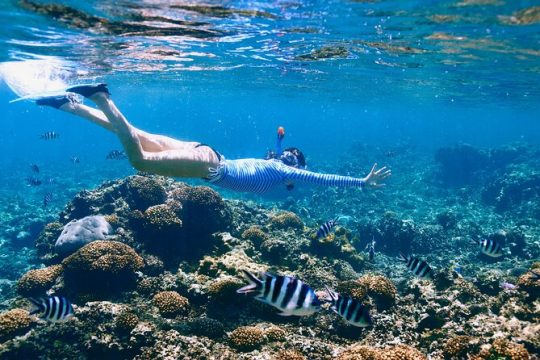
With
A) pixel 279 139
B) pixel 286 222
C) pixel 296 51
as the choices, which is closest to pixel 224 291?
pixel 279 139

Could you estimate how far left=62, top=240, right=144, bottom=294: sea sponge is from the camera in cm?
834

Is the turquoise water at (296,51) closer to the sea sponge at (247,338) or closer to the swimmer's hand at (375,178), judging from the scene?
the swimmer's hand at (375,178)

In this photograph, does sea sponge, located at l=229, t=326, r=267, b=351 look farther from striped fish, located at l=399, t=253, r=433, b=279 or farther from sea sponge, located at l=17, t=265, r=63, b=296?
sea sponge, located at l=17, t=265, r=63, b=296

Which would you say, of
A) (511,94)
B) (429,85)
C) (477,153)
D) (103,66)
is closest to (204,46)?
(103,66)

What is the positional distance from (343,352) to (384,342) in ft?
3.82

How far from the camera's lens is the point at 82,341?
22.0ft

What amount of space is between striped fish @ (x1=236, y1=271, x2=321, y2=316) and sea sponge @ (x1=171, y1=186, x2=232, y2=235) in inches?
262

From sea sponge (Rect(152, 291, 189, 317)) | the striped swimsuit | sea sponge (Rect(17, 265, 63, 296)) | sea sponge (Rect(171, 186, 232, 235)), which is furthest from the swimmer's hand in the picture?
sea sponge (Rect(17, 265, 63, 296))

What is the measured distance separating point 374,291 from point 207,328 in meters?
3.72

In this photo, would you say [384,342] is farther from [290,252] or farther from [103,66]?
[103,66]

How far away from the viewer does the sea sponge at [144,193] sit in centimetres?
1212

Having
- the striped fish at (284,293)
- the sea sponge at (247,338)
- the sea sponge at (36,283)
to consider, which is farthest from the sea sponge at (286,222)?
the striped fish at (284,293)

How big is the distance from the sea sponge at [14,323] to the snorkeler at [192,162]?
13.1 feet

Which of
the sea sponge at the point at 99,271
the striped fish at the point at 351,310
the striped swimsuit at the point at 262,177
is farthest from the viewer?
the sea sponge at the point at 99,271
